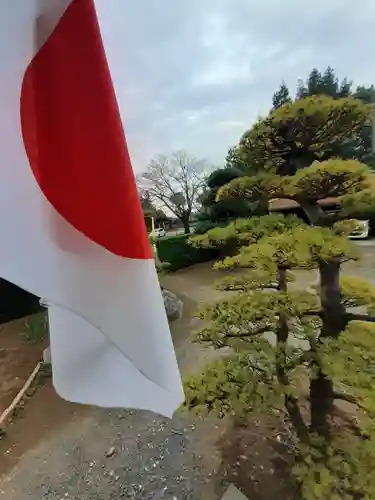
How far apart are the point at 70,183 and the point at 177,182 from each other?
223 inches

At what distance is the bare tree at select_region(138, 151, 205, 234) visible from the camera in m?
5.41

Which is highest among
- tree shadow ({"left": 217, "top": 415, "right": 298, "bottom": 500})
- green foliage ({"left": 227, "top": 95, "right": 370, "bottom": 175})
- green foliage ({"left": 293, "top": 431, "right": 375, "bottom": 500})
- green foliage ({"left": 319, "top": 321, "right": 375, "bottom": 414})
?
green foliage ({"left": 227, "top": 95, "right": 370, "bottom": 175})

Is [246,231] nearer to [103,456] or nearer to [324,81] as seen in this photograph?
[324,81]

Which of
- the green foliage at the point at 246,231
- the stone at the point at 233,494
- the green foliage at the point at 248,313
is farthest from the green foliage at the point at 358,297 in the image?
the stone at the point at 233,494

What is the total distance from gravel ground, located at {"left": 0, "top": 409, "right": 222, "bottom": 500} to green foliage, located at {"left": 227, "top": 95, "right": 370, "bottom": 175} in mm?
1298

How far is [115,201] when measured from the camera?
33 cm

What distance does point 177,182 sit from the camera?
19.3 ft

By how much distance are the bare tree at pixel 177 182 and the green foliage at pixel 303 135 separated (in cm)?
400

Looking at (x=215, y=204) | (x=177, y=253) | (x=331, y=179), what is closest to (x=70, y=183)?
(x=331, y=179)

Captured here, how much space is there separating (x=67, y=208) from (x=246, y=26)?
149 cm

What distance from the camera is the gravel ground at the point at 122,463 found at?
1416 millimetres

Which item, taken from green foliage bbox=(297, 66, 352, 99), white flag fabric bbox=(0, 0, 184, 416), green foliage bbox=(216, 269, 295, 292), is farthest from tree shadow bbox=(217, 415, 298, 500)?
green foliage bbox=(297, 66, 352, 99)

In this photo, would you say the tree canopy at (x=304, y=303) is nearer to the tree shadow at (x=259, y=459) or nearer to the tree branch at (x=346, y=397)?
the tree branch at (x=346, y=397)

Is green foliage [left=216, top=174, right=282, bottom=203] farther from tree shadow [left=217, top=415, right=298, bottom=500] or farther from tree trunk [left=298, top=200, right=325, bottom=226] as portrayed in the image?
tree shadow [left=217, top=415, right=298, bottom=500]
